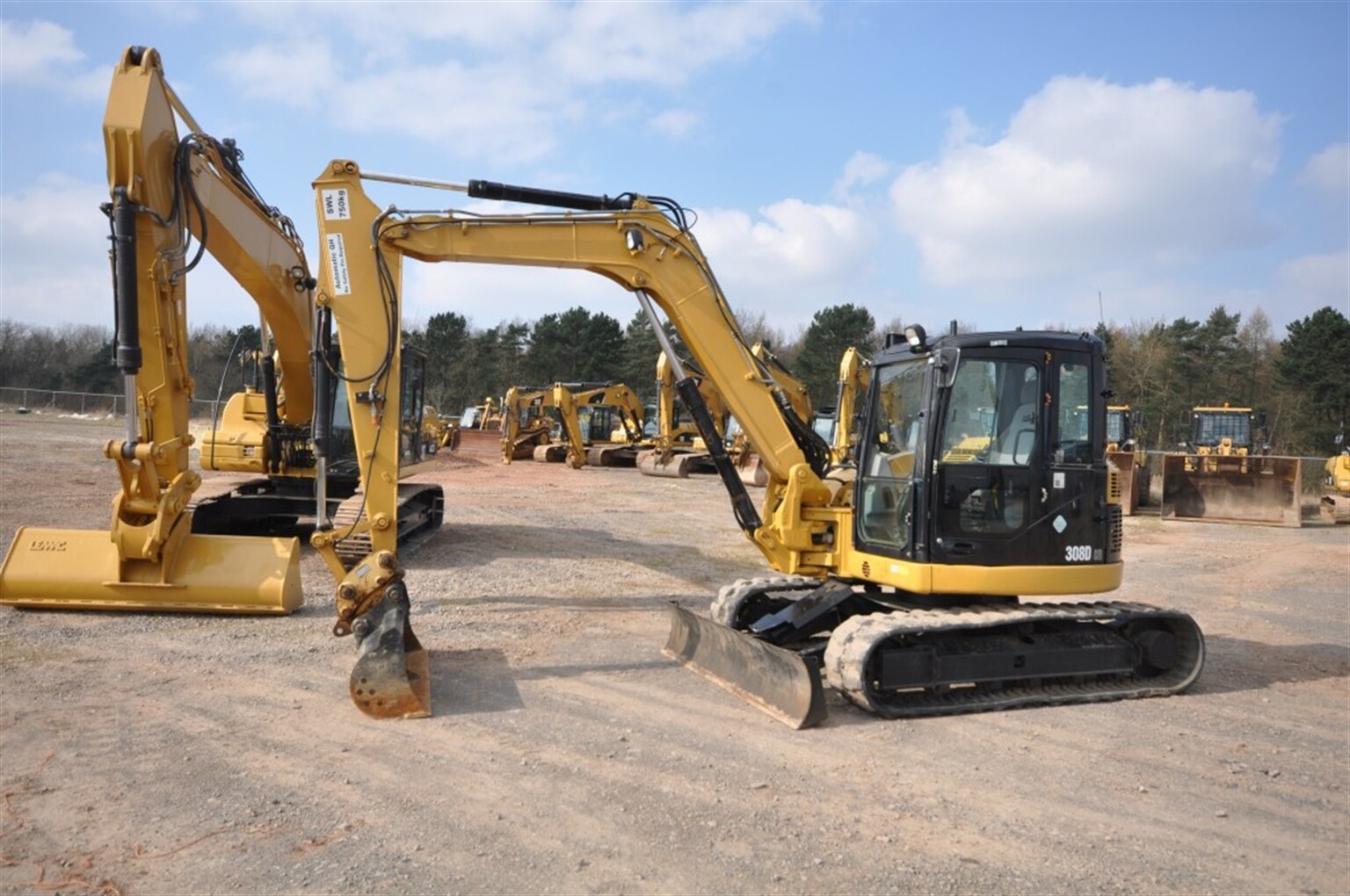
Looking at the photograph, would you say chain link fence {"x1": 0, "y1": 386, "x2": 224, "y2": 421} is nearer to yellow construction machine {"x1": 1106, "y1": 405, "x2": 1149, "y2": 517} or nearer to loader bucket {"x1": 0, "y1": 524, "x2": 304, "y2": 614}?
loader bucket {"x1": 0, "y1": 524, "x2": 304, "y2": 614}

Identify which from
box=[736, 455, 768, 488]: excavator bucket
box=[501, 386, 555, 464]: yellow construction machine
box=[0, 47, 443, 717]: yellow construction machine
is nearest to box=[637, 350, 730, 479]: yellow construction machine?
box=[736, 455, 768, 488]: excavator bucket

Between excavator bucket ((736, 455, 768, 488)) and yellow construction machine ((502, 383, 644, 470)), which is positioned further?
yellow construction machine ((502, 383, 644, 470))

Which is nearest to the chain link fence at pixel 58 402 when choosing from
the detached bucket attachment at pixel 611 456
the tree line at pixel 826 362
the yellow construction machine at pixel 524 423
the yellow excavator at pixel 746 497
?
the tree line at pixel 826 362

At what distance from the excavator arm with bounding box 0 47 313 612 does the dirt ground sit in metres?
0.32

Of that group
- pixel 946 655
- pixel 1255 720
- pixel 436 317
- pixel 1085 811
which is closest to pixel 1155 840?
pixel 1085 811

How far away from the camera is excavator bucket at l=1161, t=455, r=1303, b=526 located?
19.5m

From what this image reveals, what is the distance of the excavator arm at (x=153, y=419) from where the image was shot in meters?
7.73

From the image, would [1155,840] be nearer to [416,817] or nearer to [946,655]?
[946,655]

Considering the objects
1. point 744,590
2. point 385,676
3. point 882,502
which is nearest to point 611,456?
point 744,590

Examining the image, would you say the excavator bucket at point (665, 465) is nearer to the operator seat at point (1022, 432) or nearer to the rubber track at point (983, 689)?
the rubber track at point (983, 689)

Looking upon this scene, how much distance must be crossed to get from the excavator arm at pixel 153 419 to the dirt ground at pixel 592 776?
32cm

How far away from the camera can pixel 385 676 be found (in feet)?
19.5

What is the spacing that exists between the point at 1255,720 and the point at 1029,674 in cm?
144

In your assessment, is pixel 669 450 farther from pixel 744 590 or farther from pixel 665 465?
pixel 744 590
